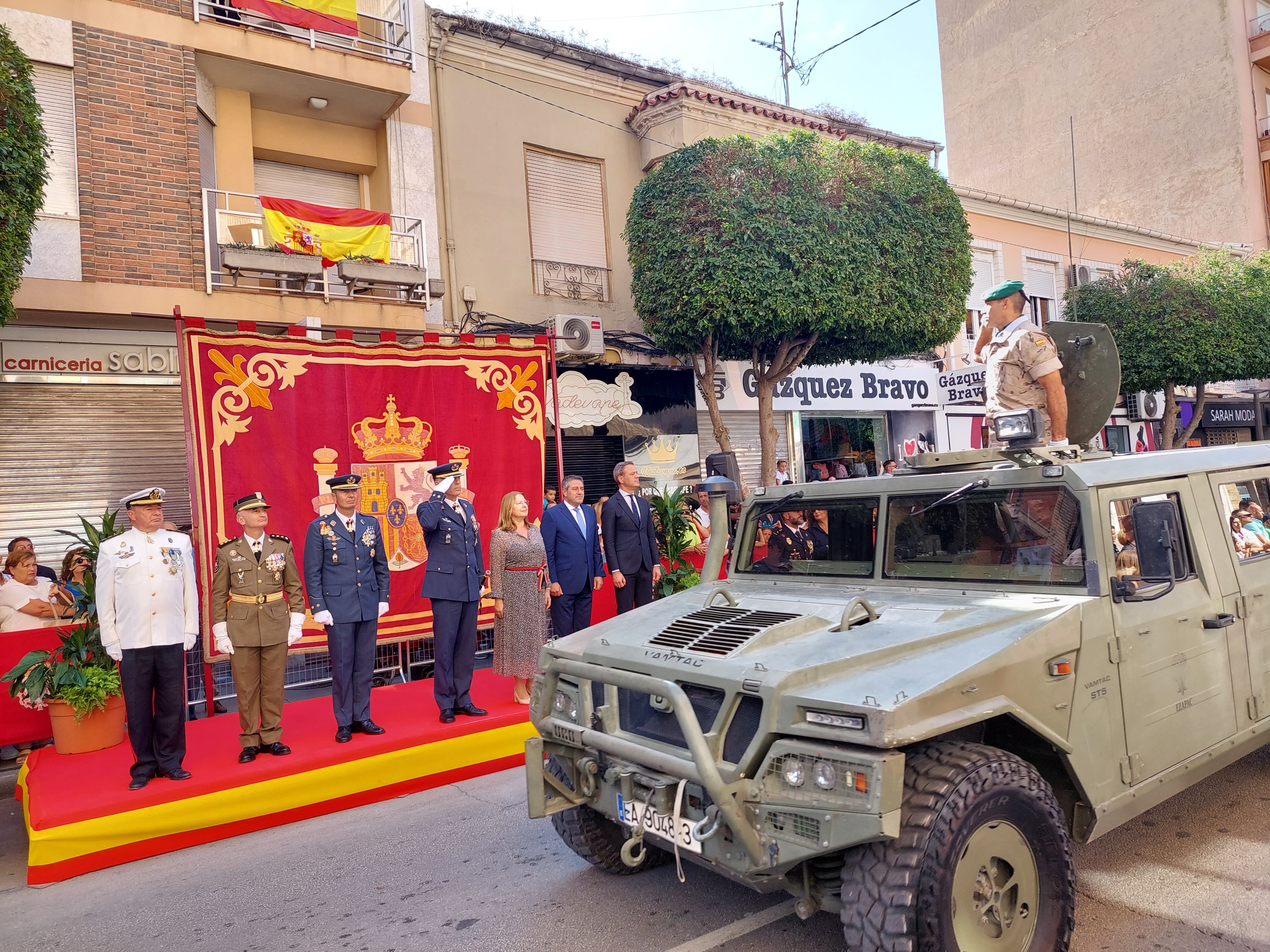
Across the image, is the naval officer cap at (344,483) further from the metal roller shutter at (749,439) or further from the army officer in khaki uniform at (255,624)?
the metal roller shutter at (749,439)

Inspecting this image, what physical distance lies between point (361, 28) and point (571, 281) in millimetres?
4678

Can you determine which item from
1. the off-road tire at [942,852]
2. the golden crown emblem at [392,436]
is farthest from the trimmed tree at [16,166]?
the off-road tire at [942,852]

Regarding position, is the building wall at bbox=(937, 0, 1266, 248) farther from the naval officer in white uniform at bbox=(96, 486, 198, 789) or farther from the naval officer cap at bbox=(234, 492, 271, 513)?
the naval officer in white uniform at bbox=(96, 486, 198, 789)

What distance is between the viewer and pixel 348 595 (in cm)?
625

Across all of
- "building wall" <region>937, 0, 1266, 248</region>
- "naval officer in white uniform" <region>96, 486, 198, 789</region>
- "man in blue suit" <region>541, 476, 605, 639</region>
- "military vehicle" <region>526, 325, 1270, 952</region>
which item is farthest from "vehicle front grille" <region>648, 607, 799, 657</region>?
"building wall" <region>937, 0, 1266, 248</region>

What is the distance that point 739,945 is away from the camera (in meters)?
3.32

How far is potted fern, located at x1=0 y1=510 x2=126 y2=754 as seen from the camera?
20.0ft

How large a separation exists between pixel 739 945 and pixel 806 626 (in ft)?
4.08

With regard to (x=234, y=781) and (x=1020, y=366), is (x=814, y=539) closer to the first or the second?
(x=1020, y=366)

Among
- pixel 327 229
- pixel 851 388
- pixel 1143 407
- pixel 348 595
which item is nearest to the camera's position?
pixel 348 595

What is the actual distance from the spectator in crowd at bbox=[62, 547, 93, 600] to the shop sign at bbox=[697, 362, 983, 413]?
965 centimetres

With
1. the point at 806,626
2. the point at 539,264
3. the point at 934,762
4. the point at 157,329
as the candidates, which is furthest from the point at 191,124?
the point at 934,762

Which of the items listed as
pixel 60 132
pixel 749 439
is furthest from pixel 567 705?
pixel 749 439

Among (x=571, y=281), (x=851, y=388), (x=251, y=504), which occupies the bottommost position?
(x=251, y=504)
